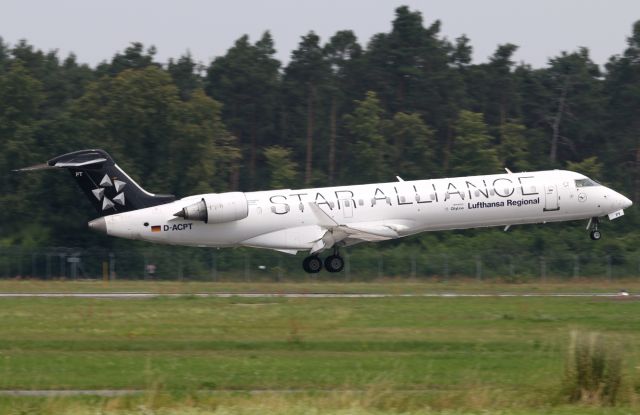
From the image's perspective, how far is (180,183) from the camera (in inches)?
→ 2484

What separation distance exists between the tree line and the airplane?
15.5m

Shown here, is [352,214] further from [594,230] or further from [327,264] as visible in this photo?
[594,230]

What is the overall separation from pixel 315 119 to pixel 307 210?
144 feet

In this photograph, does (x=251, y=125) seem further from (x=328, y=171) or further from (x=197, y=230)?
(x=197, y=230)

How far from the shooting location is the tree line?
205ft

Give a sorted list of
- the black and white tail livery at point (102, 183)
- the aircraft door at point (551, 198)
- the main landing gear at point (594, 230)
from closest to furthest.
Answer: the black and white tail livery at point (102, 183) < the aircraft door at point (551, 198) < the main landing gear at point (594, 230)

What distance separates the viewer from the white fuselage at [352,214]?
4062 centimetres

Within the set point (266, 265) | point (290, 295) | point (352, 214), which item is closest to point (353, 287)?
point (352, 214)

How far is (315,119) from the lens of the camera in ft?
277

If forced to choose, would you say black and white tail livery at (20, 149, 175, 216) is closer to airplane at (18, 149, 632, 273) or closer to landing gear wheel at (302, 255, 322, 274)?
airplane at (18, 149, 632, 273)

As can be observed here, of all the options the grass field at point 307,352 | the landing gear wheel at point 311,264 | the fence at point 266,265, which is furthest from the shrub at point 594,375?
the fence at point 266,265

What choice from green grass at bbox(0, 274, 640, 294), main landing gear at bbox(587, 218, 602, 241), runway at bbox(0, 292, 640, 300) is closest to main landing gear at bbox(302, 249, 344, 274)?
green grass at bbox(0, 274, 640, 294)

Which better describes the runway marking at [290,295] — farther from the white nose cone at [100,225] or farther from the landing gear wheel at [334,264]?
the landing gear wheel at [334,264]

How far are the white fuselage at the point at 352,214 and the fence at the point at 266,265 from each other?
7.18 meters
